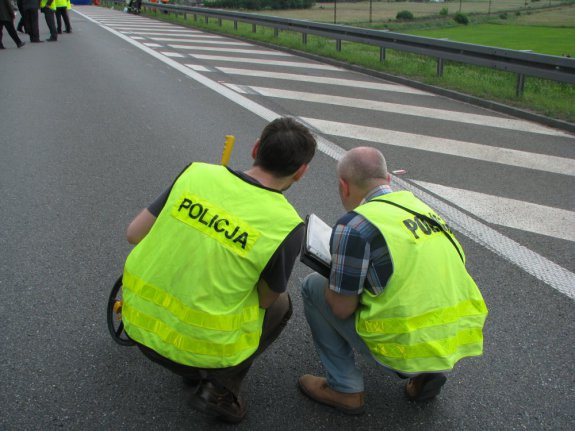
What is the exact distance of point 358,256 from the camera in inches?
100

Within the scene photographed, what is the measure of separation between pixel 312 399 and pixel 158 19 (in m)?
29.0

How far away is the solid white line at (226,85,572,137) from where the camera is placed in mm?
8625

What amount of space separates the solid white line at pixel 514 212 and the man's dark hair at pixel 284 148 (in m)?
3.07

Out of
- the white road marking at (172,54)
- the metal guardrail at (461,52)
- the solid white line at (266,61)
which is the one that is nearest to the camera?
the metal guardrail at (461,52)

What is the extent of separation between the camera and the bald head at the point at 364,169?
112 inches

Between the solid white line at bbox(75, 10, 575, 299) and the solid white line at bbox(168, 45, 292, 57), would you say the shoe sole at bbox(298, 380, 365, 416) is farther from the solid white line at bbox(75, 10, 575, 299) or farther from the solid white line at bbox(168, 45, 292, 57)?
the solid white line at bbox(168, 45, 292, 57)

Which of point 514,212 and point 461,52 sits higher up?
point 461,52

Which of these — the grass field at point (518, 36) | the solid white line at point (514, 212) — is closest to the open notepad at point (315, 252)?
the solid white line at point (514, 212)

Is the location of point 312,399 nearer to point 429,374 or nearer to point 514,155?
point 429,374

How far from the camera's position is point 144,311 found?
262 cm

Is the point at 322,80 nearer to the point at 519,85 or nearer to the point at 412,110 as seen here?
the point at 412,110

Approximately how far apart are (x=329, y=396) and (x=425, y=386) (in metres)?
0.46

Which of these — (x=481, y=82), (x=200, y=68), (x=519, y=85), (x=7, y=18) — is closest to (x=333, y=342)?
(x=519, y=85)

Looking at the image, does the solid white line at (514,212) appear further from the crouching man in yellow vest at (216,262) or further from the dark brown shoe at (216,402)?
the dark brown shoe at (216,402)
